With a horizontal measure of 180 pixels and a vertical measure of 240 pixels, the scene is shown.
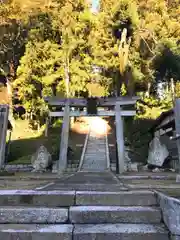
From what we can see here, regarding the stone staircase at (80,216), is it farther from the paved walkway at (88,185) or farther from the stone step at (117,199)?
the paved walkway at (88,185)

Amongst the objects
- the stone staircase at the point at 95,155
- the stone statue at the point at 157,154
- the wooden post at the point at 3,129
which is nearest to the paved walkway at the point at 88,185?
the wooden post at the point at 3,129

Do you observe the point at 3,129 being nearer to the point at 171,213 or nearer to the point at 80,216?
the point at 80,216

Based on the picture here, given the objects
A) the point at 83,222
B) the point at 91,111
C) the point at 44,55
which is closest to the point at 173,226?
the point at 83,222

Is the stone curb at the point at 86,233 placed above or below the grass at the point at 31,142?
below

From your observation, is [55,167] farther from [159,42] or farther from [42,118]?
[159,42]

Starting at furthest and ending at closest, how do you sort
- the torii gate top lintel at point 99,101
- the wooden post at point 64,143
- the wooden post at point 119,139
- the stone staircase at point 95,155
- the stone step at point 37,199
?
1. the stone staircase at point 95,155
2. the torii gate top lintel at point 99,101
3. the wooden post at point 119,139
4. the wooden post at point 64,143
5. the stone step at point 37,199

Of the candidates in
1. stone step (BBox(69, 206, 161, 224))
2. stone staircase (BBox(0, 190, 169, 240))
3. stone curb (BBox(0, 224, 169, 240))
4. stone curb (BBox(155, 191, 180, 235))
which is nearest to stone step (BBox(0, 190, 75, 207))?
stone staircase (BBox(0, 190, 169, 240))

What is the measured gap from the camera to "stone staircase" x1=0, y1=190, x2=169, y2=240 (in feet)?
8.76

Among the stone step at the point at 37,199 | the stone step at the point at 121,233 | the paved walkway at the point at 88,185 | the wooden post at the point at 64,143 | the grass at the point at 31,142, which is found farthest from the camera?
the grass at the point at 31,142

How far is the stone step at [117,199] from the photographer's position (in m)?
3.27

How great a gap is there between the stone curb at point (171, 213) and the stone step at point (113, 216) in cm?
14

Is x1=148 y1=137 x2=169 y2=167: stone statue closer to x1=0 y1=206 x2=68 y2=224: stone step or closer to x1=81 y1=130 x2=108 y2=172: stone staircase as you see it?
x1=81 y1=130 x2=108 y2=172: stone staircase

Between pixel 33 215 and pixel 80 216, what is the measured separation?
1.59ft

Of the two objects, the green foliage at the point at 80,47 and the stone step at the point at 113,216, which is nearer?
the stone step at the point at 113,216
